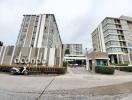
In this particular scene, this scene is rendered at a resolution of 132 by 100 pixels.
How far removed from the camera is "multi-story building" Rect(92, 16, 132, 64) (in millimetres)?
58531

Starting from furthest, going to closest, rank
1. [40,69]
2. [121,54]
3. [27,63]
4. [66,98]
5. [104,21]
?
[104,21] → [121,54] → [27,63] → [40,69] → [66,98]

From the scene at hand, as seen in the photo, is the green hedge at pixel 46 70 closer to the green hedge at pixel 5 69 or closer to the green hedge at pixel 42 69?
the green hedge at pixel 42 69

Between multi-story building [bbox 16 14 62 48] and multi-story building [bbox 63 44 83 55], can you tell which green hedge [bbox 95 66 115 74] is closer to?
multi-story building [bbox 16 14 62 48]

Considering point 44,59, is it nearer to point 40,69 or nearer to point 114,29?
point 40,69

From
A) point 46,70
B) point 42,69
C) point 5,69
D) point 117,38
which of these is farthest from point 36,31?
point 117,38

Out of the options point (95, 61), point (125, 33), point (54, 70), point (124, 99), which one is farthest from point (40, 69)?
point (125, 33)

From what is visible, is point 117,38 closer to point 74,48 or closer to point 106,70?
point 106,70

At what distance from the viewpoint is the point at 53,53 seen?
2384cm

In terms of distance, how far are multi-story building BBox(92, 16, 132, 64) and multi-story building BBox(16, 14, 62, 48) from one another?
89.0ft

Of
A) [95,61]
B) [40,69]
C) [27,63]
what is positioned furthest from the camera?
[95,61]

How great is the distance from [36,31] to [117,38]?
3742cm

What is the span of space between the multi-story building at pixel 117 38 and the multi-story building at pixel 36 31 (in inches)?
1068

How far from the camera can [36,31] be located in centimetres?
5391

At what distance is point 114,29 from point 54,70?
165 ft
